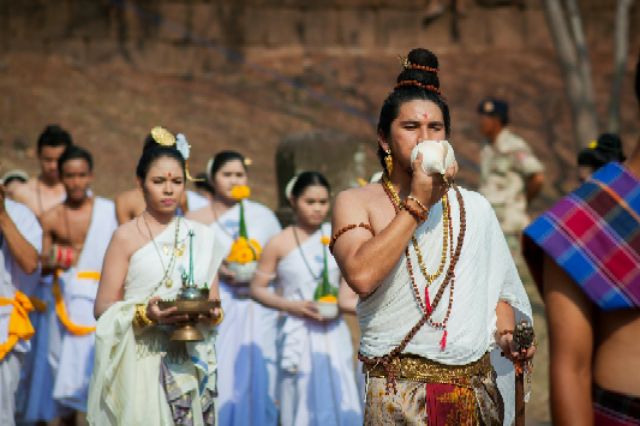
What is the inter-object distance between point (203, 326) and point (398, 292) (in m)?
2.15

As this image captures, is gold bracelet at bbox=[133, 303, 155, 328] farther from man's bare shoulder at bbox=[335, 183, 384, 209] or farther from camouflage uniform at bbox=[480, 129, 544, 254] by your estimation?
camouflage uniform at bbox=[480, 129, 544, 254]

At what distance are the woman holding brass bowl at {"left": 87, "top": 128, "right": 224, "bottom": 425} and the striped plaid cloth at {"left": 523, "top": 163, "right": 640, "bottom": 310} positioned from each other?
3.26 meters

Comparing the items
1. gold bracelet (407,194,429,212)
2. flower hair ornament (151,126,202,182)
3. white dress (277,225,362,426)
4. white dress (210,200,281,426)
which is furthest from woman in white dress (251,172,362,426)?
gold bracelet (407,194,429,212)

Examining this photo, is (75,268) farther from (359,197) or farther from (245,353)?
(359,197)

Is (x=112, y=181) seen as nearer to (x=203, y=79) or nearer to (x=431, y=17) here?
(x=203, y=79)

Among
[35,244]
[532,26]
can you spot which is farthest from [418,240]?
[532,26]

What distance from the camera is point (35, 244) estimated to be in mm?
7730

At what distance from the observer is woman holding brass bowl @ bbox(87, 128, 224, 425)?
6223 mm

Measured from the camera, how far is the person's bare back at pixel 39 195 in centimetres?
994

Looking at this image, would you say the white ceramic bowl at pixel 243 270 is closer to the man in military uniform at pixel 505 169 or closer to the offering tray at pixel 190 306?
the offering tray at pixel 190 306

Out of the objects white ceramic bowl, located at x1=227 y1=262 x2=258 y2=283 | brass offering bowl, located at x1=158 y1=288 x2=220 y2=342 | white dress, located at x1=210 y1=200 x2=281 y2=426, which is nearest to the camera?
brass offering bowl, located at x1=158 y1=288 x2=220 y2=342

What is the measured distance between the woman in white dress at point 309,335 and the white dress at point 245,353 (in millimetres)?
362

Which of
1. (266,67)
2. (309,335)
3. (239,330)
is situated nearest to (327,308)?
(309,335)

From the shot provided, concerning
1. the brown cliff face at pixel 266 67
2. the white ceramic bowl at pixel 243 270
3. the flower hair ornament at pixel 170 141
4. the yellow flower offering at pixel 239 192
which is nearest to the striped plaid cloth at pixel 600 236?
the flower hair ornament at pixel 170 141
